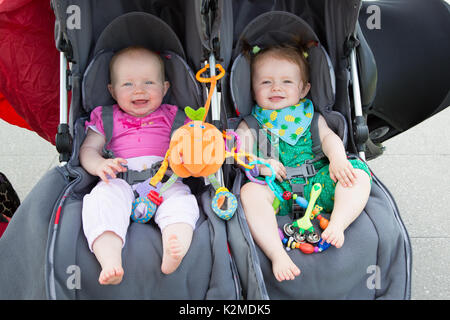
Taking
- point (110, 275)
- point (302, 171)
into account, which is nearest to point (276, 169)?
point (302, 171)

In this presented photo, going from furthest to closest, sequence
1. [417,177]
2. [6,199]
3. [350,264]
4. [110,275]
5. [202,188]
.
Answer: [417,177] < [6,199] < [202,188] < [350,264] < [110,275]

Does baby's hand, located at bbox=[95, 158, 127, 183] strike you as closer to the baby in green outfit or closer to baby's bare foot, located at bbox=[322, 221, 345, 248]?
the baby in green outfit

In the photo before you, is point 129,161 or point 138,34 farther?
point 138,34

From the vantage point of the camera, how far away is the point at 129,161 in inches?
56.9

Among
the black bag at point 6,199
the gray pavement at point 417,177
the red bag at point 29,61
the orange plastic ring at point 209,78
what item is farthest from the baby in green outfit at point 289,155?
the black bag at point 6,199

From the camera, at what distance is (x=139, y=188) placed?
4.33ft

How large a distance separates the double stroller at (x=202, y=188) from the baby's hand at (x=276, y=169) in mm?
76

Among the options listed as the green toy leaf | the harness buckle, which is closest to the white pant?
the green toy leaf

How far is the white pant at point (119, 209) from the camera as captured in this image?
3.61 ft

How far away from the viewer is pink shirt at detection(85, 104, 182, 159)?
1.48 meters

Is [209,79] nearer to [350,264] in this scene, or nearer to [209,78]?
[209,78]

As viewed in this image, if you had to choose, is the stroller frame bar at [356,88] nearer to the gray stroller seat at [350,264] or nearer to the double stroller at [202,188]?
the double stroller at [202,188]

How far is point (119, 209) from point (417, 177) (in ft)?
5.24
